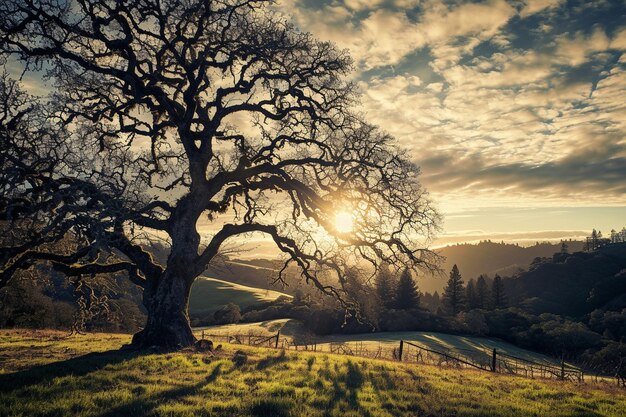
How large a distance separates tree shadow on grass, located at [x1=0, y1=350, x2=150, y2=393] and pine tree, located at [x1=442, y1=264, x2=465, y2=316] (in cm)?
9311

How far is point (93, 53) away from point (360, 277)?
15623mm

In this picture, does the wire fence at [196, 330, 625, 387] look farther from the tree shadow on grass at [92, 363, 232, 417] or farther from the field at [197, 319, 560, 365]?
the tree shadow on grass at [92, 363, 232, 417]

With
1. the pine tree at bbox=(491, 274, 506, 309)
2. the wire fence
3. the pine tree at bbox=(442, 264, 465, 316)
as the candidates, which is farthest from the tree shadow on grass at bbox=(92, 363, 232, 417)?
the pine tree at bbox=(491, 274, 506, 309)

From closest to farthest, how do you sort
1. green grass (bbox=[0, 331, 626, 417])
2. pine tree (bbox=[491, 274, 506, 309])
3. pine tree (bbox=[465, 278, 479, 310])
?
green grass (bbox=[0, 331, 626, 417]) → pine tree (bbox=[465, 278, 479, 310]) → pine tree (bbox=[491, 274, 506, 309])

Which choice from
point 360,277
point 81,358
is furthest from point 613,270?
point 81,358

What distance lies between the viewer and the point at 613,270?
137125 mm

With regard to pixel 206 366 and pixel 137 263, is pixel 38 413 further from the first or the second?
pixel 137 263

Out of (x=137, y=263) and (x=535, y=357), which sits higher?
(x=137, y=263)

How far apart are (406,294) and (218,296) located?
174ft

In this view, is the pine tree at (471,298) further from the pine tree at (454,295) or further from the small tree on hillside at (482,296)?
the pine tree at (454,295)

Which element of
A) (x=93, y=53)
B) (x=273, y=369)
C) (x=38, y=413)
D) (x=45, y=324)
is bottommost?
(x=45, y=324)

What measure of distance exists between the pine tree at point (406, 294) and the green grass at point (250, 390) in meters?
70.2

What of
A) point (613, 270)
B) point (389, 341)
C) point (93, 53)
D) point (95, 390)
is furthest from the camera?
point (613, 270)

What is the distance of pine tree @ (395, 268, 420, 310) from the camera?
84.6 meters
